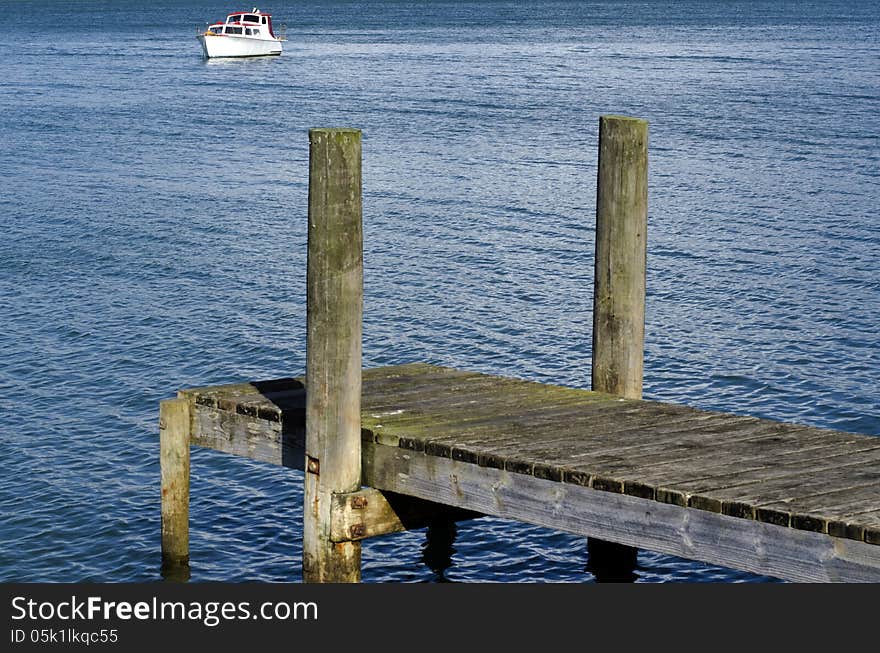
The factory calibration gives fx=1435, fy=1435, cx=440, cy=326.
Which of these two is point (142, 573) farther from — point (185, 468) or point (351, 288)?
point (351, 288)

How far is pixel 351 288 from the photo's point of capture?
397 inches

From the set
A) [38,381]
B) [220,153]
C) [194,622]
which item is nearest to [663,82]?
[220,153]

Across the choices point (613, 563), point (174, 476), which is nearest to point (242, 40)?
point (613, 563)

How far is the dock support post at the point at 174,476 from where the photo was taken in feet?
37.9

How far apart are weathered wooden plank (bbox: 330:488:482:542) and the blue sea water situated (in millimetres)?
2253

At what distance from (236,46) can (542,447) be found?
85345 millimetres

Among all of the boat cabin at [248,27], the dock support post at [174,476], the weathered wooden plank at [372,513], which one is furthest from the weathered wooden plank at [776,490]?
the boat cabin at [248,27]

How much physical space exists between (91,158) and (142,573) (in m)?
32.8

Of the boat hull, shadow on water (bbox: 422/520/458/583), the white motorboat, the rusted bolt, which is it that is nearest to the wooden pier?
the rusted bolt

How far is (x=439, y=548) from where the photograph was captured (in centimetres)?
1327

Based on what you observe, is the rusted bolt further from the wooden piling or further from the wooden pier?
the wooden piling

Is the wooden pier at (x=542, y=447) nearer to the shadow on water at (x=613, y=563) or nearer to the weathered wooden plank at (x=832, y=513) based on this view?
the weathered wooden plank at (x=832, y=513)

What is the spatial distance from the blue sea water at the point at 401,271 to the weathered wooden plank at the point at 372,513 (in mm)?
2253

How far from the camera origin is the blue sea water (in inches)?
573
